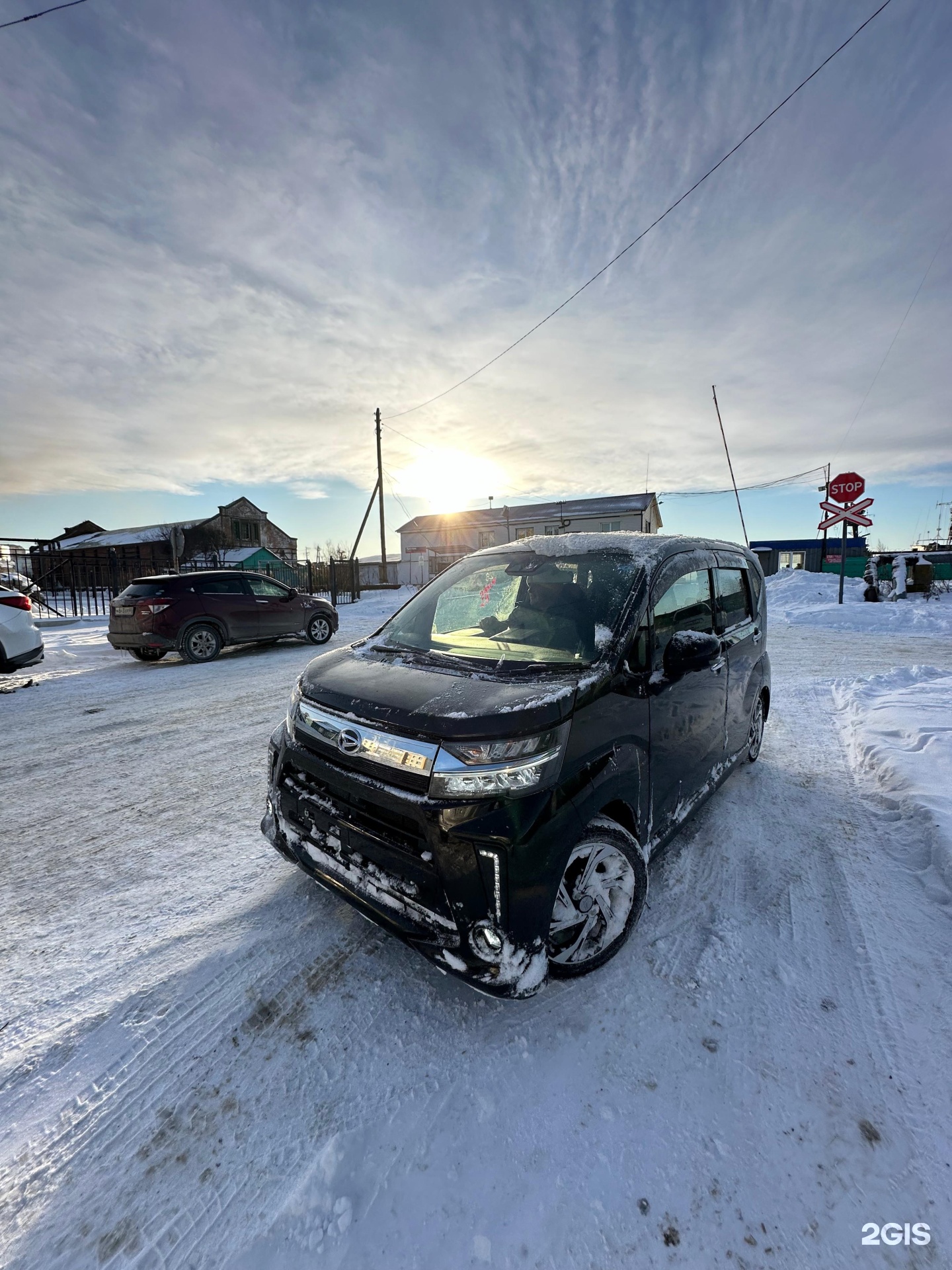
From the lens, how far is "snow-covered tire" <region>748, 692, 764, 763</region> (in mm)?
3905

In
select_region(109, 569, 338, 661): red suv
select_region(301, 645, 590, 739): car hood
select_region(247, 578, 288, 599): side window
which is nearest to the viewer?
select_region(301, 645, 590, 739): car hood

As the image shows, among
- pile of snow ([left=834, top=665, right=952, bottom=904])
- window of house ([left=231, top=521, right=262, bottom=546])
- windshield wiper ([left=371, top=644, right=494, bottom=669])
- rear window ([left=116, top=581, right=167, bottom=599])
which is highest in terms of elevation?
window of house ([left=231, top=521, right=262, bottom=546])

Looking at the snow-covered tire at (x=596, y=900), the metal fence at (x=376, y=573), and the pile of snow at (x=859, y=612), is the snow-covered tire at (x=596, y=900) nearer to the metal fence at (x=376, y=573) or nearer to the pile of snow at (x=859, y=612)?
the pile of snow at (x=859, y=612)

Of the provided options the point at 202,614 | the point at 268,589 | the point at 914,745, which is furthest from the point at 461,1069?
the point at 268,589

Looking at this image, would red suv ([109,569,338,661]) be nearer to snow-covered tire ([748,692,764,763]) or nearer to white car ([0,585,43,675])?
white car ([0,585,43,675])

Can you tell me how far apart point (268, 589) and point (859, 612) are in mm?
14187

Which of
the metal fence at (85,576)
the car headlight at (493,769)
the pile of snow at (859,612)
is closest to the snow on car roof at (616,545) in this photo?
the car headlight at (493,769)

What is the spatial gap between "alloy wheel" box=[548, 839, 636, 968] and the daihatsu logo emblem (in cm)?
92

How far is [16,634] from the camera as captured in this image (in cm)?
666

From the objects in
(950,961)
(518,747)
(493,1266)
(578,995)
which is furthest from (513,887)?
(950,961)

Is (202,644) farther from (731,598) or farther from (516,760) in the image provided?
(516,760)

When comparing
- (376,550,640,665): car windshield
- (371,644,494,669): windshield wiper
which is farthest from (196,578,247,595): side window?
(371,644,494,669): windshield wiper

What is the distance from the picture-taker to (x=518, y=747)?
6.03 ft

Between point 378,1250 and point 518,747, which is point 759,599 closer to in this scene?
point 518,747
